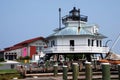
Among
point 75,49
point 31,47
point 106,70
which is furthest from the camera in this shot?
point 31,47

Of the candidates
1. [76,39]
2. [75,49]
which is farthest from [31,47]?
[75,49]

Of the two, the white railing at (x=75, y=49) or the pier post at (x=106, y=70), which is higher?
the white railing at (x=75, y=49)

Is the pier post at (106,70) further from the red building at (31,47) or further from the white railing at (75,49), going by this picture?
the red building at (31,47)

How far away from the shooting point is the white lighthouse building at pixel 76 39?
48.7 m

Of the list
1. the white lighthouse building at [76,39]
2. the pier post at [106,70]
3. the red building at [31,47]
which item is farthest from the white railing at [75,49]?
the pier post at [106,70]

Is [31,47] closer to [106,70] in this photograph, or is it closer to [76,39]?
[76,39]

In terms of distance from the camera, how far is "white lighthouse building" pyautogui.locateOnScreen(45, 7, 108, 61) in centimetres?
4872

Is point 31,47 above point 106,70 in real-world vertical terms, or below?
above

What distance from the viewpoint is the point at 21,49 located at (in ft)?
263

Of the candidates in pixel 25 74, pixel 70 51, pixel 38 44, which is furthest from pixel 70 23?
pixel 38 44

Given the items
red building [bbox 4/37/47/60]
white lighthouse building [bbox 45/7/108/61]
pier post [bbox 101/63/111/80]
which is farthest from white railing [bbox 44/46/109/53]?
pier post [bbox 101/63/111/80]

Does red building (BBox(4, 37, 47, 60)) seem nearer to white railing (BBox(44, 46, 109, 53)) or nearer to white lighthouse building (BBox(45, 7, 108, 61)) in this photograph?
white lighthouse building (BBox(45, 7, 108, 61))

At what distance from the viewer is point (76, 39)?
50094mm

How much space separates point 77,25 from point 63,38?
10.8 ft
